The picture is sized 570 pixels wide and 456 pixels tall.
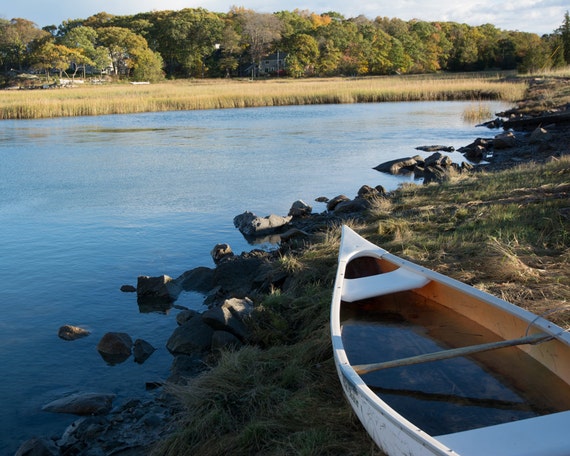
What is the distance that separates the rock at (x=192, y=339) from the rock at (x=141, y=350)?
20 cm

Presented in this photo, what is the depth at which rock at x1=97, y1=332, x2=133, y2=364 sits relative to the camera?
5.91 m

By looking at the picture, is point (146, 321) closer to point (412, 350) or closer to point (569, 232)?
point (412, 350)

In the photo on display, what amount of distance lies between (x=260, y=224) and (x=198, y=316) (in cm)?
432

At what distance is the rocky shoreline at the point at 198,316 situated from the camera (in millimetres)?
4367

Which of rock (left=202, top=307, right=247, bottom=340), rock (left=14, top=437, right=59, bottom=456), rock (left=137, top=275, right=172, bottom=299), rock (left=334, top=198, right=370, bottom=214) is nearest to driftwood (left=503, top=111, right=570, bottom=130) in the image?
rock (left=334, top=198, right=370, bottom=214)

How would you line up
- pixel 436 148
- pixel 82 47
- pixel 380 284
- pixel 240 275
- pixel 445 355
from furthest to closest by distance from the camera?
pixel 82 47 → pixel 436 148 → pixel 240 275 → pixel 380 284 → pixel 445 355

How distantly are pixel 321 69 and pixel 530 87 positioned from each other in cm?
4115

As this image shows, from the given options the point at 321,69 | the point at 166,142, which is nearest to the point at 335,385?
the point at 166,142

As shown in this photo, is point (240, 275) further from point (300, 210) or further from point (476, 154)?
point (476, 154)

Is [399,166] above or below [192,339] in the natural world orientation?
above

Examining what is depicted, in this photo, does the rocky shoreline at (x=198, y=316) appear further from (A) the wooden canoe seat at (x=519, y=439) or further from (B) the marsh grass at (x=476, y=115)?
(B) the marsh grass at (x=476, y=115)

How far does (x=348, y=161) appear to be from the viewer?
17891 mm

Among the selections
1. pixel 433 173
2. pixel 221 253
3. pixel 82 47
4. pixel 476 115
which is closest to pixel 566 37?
pixel 476 115

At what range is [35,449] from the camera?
412 centimetres
